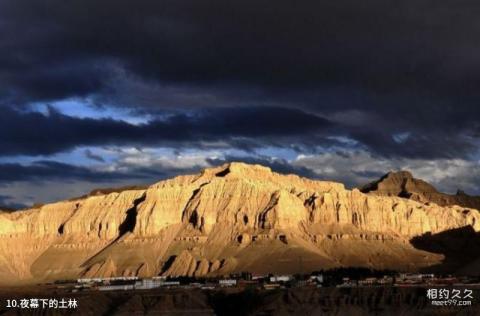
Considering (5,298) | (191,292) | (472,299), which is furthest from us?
(5,298)

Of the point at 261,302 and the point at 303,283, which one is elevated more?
the point at 303,283

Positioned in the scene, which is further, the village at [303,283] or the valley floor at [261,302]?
the village at [303,283]

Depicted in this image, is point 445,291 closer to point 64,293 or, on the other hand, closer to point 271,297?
point 271,297

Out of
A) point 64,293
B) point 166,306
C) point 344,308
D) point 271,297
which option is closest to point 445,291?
point 344,308

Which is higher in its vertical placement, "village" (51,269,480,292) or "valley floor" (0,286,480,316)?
"village" (51,269,480,292)

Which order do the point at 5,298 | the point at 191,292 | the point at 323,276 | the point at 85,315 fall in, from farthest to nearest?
1. the point at 323,276
2. the point at 5,298
3. the point at 191,292
4. the point at 85,315

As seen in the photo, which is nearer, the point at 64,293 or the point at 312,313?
the point at 312,313

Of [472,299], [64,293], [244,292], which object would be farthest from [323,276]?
[472,299]

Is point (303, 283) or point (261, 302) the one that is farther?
point (303, 283)

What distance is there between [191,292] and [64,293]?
2426 centimetres

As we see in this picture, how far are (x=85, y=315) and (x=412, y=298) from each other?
44.4m

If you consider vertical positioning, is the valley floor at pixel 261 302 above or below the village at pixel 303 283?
below

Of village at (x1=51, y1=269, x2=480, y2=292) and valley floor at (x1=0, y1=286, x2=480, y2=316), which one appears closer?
valley floor at (x1=0, y1=286, x2=480, y2=316)

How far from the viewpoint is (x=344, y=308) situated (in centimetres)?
14438
